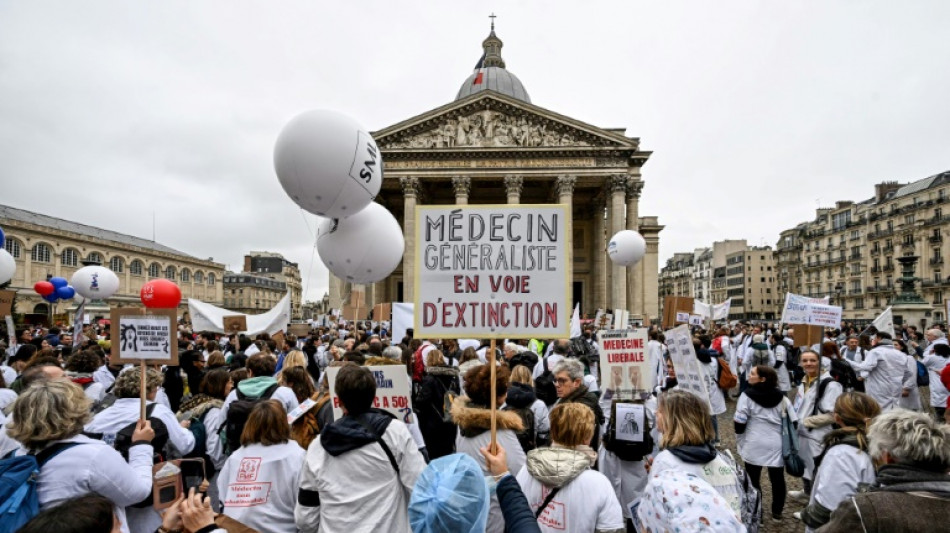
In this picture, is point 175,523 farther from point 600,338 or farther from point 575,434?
point 600,338

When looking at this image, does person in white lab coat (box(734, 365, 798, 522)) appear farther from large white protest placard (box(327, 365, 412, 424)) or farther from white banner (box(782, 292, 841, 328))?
large white protest placard (box(327, 365, 412, 424))

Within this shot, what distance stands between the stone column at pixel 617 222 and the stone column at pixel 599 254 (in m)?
2.52

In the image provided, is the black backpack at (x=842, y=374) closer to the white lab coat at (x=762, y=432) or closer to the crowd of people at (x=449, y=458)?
the crowd of people at (x=449, y=458)

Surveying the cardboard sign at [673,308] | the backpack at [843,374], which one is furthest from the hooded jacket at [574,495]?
the cardboard sign at [673,308]

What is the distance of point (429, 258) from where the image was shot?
11.1 ft

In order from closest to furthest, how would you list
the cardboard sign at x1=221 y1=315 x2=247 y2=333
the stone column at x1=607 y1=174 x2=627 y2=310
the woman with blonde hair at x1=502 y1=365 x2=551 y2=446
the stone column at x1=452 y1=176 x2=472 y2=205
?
the woman with blonde hair at x1=502 y1=365 x2=551 y2=446
the cardboard sign at x1=221 y1=315 x2=247 y2=333
the stone column at x1=607 y1=174 x2=627 y2=310
the stone column at x1=452 y1=176 x2=472 y2=205

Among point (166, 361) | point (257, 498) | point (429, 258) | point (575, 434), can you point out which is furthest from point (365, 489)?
point (166, 361)

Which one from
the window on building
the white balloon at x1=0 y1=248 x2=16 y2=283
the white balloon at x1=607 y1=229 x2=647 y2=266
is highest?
the window on building

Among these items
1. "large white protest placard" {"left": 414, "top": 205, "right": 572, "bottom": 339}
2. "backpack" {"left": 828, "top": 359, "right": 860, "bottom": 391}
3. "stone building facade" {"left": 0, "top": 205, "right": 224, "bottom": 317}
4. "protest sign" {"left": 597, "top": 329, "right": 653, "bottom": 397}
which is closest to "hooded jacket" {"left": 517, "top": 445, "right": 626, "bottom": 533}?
"large white protest placard" {"left": 414, "top": 205, "right": 572, "bottom": 339}

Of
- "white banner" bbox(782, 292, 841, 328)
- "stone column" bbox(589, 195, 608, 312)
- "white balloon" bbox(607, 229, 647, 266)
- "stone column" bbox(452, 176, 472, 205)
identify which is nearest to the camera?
"white banner" bbox(782, 292, 841, 328)

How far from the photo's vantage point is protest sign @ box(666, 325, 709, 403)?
448cm

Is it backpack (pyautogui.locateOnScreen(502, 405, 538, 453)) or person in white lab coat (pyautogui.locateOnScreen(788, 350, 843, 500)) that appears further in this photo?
person in white lab coat (pyautogui.locateOnScreen(788, 350, 843, 500))

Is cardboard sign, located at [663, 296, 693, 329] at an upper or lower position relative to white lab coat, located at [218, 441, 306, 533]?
upper

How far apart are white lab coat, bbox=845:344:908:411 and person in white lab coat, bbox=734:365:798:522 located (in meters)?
3.94
